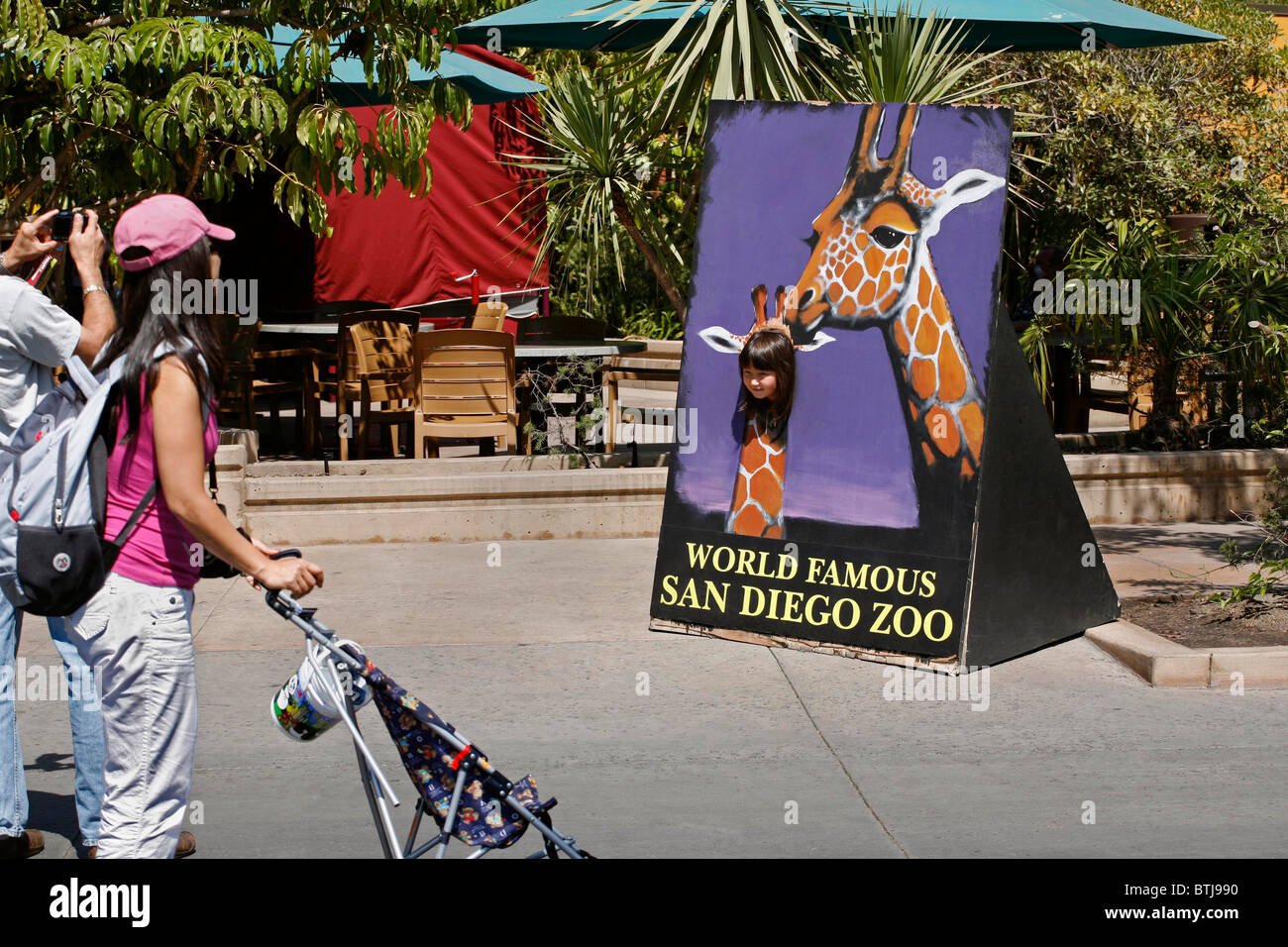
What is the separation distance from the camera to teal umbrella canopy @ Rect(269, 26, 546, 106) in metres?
11.3

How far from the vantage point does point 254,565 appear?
11.2 ft

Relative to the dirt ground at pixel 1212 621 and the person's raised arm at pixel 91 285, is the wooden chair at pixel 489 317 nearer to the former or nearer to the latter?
the dirt ground at pixel 1212 621

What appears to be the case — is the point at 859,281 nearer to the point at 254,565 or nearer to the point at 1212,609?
the point at 1212,609

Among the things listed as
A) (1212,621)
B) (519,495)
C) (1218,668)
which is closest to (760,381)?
(1218,668)

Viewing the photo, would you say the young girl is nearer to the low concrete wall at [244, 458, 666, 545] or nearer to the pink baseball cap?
the low concrete wall at [244, 458, 666, 545]

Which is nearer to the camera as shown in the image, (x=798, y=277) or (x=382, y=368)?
(x=798, y=277)

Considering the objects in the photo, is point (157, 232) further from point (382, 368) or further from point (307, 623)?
point (382, 368)

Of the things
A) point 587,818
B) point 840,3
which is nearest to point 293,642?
point 587,818

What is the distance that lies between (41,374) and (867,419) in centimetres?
380

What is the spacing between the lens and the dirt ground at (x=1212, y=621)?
265 inches

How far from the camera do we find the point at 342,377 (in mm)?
10227

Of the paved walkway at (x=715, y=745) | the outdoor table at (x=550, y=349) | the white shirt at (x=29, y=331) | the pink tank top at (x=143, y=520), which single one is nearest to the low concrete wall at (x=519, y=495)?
the outdoor table at (x=550, y=349)
